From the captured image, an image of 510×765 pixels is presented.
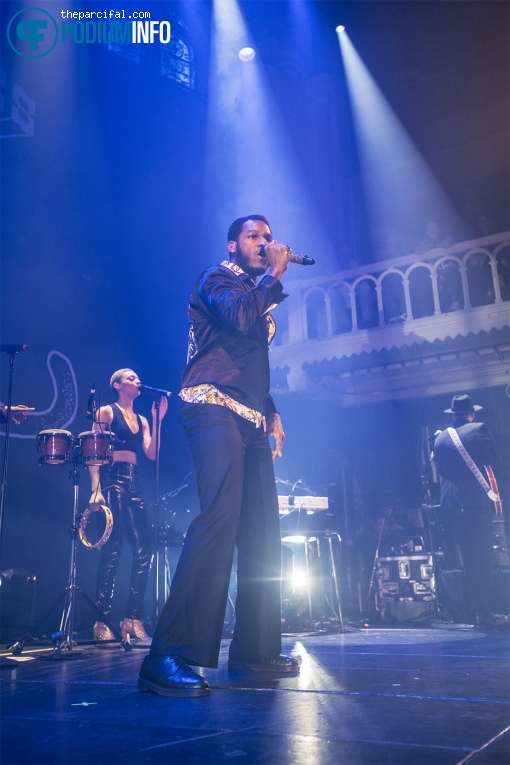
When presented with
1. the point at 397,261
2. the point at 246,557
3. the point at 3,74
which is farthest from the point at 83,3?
the point at 246,557

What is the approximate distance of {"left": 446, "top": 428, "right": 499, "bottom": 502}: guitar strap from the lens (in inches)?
276

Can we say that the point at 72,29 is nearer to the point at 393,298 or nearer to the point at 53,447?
the point at 53,447

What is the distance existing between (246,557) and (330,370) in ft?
26.4

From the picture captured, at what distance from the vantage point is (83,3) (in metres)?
8.21

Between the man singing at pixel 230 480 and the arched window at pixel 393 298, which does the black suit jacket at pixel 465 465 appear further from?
the man singing at pixel 230 480

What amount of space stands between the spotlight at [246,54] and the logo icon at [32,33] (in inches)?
176

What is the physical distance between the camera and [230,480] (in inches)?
108

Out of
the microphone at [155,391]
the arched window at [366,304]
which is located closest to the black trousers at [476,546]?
the microphone at [155,391]

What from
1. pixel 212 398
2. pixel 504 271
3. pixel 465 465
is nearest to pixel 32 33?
pixel 212 398

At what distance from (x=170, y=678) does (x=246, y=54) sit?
11.4m

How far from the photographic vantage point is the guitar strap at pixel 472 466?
23.0ft

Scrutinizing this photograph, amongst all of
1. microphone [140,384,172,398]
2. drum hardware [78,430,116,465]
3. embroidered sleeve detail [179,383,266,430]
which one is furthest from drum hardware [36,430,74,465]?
embroidered sleeve detail [179,383,266,430]

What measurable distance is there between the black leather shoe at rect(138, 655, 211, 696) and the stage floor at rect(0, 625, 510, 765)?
0.20 feet

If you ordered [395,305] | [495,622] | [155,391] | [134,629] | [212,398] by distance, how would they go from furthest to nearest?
[395,305], [495,622], [134,629], [155,391], [212,398]
